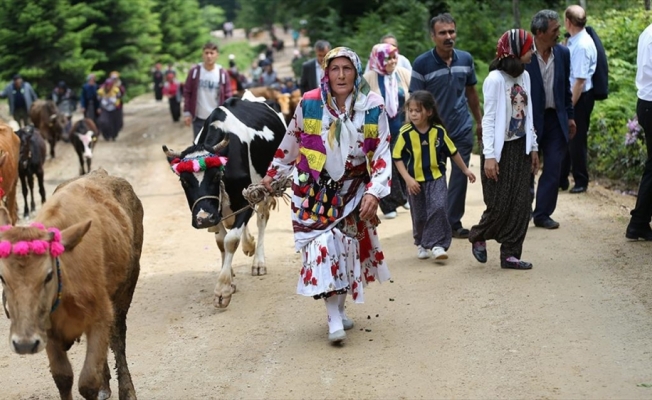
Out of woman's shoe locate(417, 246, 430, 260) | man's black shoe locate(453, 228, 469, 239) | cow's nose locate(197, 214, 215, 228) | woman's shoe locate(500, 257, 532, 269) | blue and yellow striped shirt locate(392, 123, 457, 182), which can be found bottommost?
man's black shoe locate(453, 228, 469, 239)

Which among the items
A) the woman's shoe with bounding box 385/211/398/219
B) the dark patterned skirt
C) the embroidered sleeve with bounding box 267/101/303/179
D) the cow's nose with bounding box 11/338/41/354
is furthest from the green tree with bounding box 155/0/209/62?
the cow's nose with bounding box 11/338/41/354

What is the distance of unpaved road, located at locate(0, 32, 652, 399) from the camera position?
729 centimetres

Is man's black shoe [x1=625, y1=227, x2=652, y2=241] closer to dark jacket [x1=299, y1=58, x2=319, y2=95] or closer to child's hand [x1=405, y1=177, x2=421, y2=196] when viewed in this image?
child's hand [x1=405, y1=177, x2=421, y2=196]

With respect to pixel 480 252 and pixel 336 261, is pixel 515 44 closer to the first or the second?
pixel 480 252

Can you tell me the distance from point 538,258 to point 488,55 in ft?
50.0

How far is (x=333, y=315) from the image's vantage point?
838cm

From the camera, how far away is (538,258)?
10.8 metres

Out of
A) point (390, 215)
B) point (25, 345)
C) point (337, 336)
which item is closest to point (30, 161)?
point (390, 215)

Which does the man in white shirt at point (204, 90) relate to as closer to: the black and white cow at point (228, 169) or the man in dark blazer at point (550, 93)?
the black and white cow at point (228, 169)

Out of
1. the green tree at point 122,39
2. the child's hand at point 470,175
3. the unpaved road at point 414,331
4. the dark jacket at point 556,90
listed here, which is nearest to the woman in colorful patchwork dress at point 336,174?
the unpaved road at point 414,331

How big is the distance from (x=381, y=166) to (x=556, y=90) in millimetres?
3669

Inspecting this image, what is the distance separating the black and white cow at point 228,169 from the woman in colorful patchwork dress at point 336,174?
164cm

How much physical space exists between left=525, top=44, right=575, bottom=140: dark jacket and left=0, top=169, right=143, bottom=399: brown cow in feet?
15.6

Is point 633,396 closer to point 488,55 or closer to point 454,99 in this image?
point 454,99
